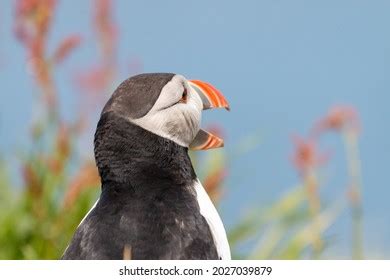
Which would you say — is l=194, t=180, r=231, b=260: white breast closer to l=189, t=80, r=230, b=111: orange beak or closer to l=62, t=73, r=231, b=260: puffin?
l=62, t=73, r=231, b=260: puffin

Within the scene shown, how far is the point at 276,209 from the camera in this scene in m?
5.31

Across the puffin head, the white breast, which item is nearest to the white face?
the puffin head

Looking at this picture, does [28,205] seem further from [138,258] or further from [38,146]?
[138,258]

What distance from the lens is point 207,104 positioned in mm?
3875

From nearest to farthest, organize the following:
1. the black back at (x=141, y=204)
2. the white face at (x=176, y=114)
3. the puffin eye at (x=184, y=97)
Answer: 1. the black back at (x=141, y=204)
2. the white face at (x=176, y=114)
3. the puffin eye at (x=184, y=97)

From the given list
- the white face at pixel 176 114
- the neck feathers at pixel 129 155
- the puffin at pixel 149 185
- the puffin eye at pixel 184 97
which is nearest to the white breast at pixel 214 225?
the puffin at pixel 149 185

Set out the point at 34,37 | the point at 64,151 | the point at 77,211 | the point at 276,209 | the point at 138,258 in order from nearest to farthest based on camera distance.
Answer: the point at 138,258, the point at 34,37, the point at 64,151, the point at 77,211, the point at 276,209

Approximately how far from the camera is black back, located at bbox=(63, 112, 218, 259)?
328 cm

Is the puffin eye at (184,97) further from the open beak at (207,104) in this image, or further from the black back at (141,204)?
the black back at (141,204)

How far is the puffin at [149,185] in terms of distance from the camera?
3.29 metres
